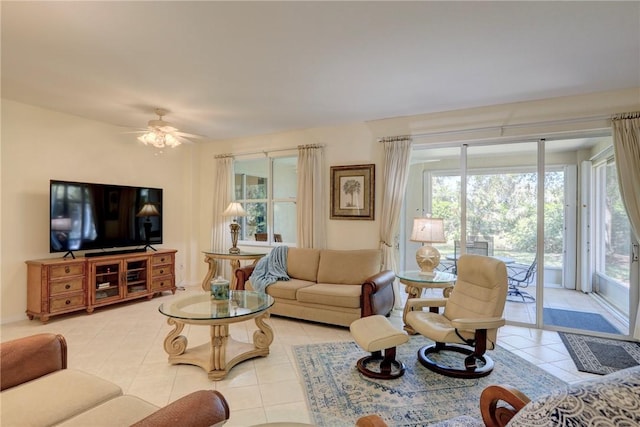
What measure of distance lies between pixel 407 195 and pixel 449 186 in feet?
2.00

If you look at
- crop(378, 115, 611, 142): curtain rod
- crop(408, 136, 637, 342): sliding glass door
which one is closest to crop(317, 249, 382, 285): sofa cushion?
crop(408, 136, 637, 342): sliding glass door

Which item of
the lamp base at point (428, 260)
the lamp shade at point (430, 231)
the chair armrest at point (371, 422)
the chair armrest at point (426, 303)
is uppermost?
the lamp shade at point (430, 231)

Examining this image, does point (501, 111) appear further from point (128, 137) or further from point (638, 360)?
point (128, 137)

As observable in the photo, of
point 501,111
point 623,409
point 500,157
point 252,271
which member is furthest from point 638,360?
point 252,271

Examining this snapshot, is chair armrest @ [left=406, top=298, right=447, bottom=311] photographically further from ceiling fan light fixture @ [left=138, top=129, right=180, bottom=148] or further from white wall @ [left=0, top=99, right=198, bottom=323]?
white wall @ [left=0, top=99, right=198, bottom=323]

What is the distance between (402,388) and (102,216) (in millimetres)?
4394

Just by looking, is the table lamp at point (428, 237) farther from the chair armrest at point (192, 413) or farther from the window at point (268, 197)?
the chair armrest at point (192, 413)

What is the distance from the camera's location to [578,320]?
12.6 feet

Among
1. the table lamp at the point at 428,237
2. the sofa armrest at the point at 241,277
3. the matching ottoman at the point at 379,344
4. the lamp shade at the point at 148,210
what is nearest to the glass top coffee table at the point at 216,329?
the matching ottoman at the point at 379,344

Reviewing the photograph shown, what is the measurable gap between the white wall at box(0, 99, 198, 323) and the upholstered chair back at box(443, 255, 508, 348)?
4.93 metres

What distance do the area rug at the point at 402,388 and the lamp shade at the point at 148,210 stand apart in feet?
11.2

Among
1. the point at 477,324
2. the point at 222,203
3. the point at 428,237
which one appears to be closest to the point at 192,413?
the point at 477,324

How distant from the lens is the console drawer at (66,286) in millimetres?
3859

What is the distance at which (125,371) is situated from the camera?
8.76 ft
